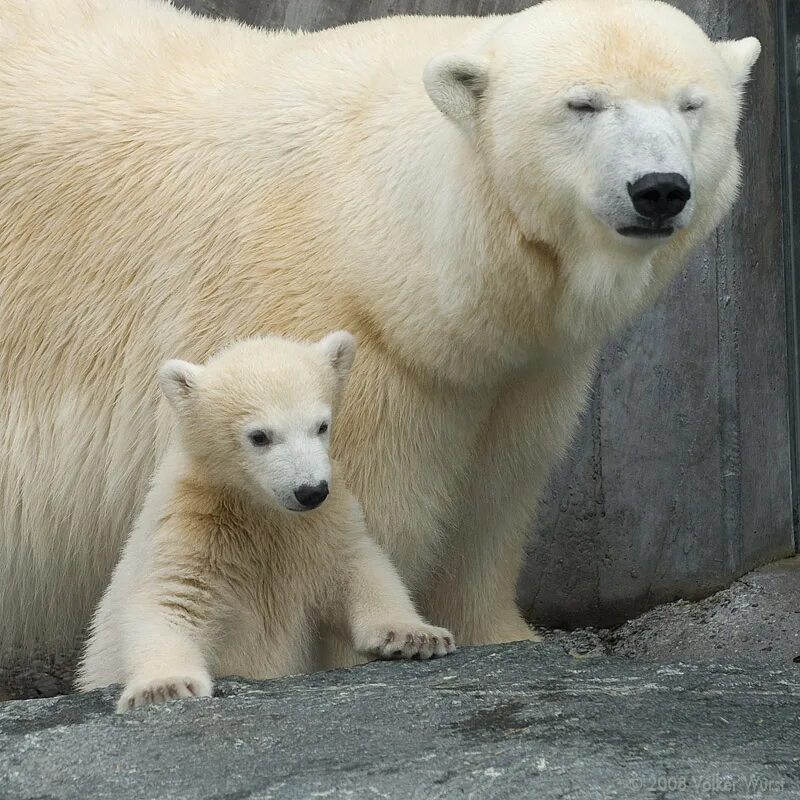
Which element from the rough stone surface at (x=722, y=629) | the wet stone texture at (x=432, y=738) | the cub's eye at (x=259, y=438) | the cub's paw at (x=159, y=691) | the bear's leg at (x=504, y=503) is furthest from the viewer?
the rough stone surface at (x=722, y=629)

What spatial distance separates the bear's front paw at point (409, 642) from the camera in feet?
11.8

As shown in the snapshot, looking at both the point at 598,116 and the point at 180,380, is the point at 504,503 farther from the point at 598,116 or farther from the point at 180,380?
the point at 598,116

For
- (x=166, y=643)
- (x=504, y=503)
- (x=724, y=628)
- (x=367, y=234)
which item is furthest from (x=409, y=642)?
(x=724, y=628)

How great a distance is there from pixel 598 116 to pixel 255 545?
1317 millimetres

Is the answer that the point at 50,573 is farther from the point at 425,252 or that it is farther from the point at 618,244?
the point at 618,244

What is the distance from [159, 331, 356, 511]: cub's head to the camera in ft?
11.9

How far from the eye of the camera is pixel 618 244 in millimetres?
3652

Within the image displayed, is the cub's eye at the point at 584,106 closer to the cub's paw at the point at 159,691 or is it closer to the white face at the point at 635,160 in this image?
the white face at the point at 635,160

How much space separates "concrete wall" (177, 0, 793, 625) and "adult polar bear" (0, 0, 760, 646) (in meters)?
1.28

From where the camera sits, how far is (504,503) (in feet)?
14.8

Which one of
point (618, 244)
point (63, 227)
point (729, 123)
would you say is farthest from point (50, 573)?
point (729, 123)

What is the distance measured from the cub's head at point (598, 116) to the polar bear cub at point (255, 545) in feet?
2.07

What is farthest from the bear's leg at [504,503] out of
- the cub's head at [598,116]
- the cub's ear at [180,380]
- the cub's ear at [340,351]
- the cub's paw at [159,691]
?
the cub's paw at [159,691]

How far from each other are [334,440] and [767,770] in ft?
5.12
